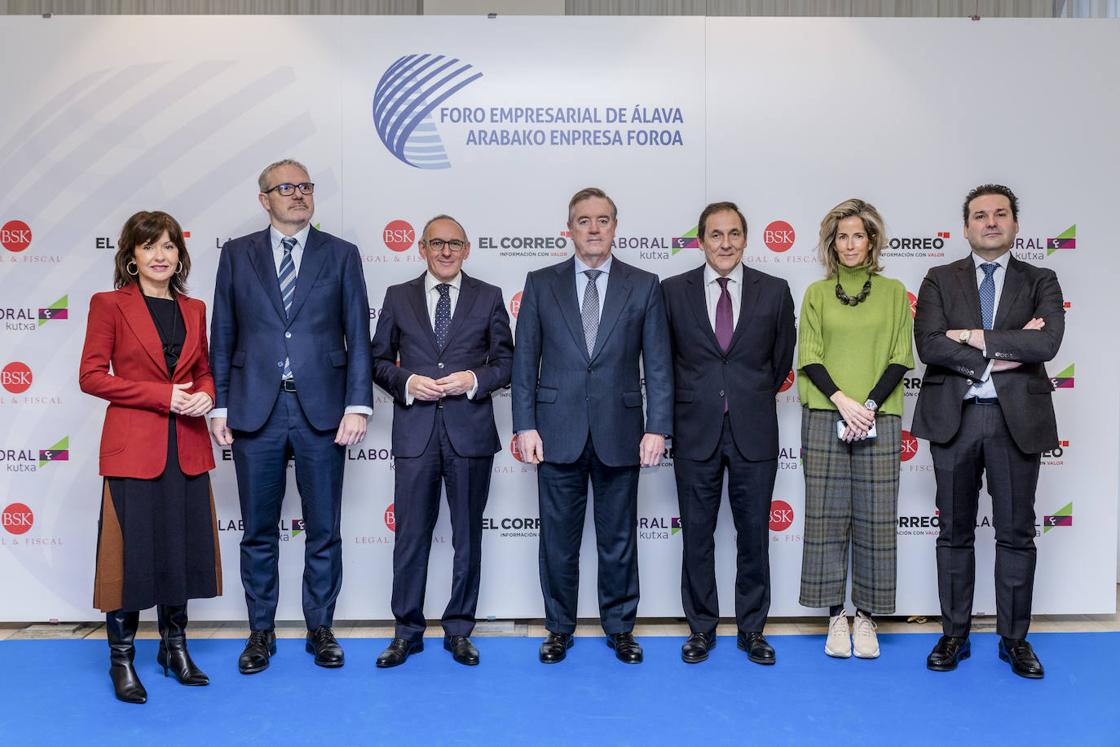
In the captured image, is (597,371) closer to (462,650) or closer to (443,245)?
(443,245)

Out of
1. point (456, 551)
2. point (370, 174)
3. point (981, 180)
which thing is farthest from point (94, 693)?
point (981, 180)

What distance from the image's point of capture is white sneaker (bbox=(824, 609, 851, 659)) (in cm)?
355

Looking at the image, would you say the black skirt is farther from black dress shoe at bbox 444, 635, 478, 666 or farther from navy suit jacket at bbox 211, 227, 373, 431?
black dress shoe at bbox 444, 635, 478, 666

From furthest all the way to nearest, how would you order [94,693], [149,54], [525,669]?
[149,54]
[525,669]
[94,693]

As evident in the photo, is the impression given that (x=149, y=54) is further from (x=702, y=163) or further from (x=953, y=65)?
(x=953, y=65)

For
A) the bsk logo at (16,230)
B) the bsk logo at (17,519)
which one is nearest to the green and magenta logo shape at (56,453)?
the bsk logo at (17,519)

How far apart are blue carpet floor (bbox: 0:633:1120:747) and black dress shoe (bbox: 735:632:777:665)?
2.1 inches

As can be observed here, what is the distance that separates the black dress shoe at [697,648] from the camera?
11.4 feet

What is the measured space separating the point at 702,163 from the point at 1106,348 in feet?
7.36

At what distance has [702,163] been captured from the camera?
408 centimetres

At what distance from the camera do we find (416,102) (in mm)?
4035

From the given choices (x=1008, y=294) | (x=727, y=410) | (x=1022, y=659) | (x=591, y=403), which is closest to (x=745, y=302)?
(x=727, y=410)

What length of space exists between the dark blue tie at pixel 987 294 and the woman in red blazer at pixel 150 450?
3.21 m

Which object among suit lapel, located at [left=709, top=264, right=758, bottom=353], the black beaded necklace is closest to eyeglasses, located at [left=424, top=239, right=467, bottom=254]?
suit lapel, located at [left=709, top=264, right=758, bottom=353]
